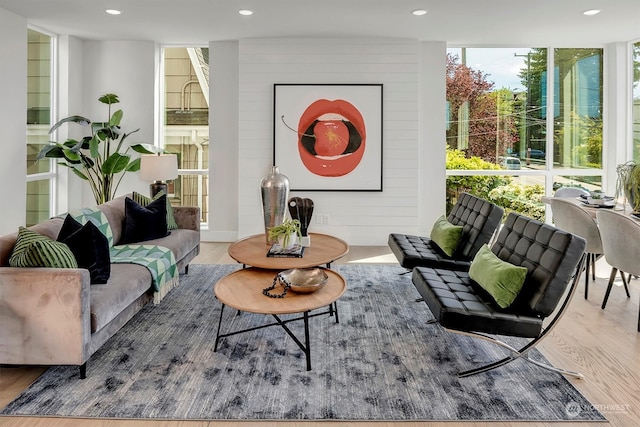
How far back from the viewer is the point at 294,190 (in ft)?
19.5

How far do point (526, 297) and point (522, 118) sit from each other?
14.6 ft

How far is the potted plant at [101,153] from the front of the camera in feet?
17.6

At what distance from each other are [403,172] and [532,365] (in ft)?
11.6

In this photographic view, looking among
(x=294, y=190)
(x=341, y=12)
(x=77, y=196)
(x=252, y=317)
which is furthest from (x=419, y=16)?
(x=77, y=196)

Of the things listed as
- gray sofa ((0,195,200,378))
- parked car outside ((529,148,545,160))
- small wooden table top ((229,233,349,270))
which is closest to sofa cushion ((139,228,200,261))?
small wooden table top ((229,233,349,270))

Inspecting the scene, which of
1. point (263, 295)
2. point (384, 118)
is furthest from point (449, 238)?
point (384, 118)

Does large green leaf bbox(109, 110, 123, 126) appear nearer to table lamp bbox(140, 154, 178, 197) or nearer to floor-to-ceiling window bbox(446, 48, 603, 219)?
table lamp bbox(140, 154, 178, 197)

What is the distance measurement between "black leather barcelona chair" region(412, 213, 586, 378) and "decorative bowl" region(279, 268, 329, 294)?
0.66 meters

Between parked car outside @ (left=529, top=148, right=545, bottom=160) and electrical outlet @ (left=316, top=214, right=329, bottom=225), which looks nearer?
electrical outlet @ (left=316, top=214, right=329, bottom=225)

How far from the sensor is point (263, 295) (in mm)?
2766

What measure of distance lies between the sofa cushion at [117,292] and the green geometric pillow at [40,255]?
0.24m

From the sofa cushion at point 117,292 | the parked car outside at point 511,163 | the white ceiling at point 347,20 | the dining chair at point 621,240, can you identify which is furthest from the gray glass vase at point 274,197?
the parked car outside at point 511,163

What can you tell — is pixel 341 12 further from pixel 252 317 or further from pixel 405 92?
pixel 252 317

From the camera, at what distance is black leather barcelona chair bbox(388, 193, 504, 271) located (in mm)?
3627
